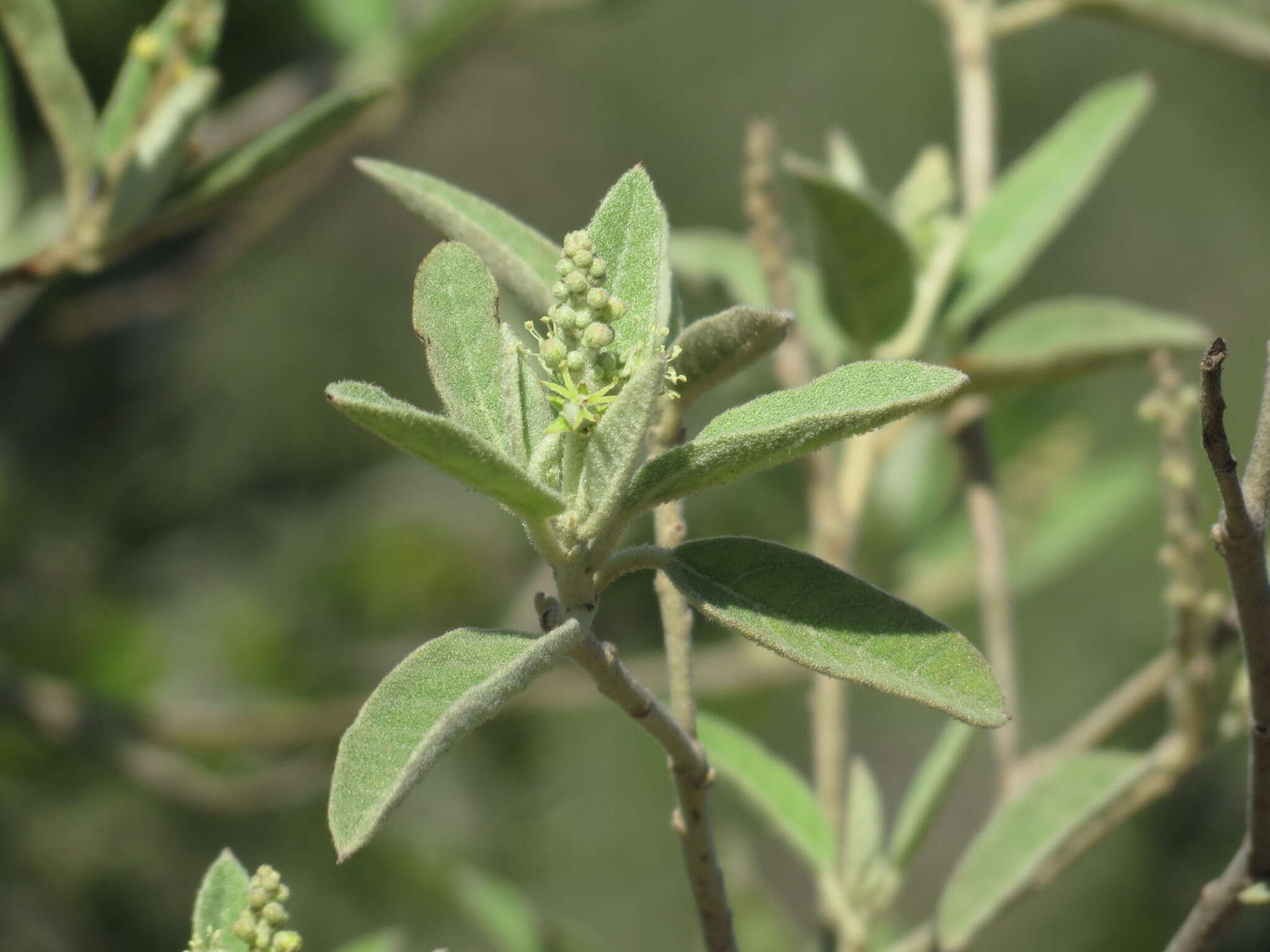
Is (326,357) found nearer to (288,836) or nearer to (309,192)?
(309,192)

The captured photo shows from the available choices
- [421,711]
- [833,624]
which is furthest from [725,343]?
[421,711]

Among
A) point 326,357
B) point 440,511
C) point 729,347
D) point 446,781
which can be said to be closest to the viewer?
point 729,347

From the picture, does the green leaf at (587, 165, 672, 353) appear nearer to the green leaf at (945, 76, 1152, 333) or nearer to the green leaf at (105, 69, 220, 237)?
the green leaf at (105, 69, 220, 237)

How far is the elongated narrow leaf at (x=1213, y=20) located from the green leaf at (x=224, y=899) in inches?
52.9

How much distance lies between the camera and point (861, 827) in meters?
1.17

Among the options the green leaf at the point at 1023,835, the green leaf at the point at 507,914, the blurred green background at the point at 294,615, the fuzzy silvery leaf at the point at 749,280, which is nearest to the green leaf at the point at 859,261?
the fuzzy silvery leaf at the point at 749,280

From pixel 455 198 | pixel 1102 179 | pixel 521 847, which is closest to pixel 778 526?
pixel 521 847

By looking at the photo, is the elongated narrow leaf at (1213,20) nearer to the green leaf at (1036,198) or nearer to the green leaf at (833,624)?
the green leaf at (1036,198)

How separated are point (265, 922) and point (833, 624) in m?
0.34

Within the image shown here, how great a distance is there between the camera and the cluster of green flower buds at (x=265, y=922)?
0.72m

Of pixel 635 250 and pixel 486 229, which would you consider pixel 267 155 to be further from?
pixel 635 250

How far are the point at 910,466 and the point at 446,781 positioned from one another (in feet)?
2.89

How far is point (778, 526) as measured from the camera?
193 cm

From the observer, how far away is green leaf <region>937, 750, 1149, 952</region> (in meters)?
1.09
